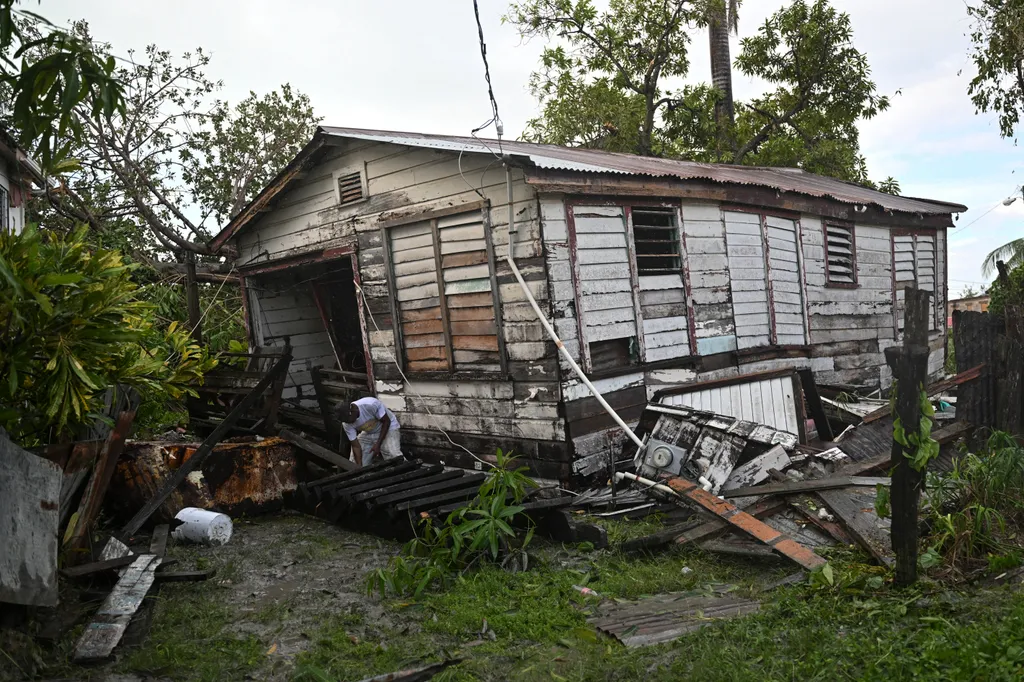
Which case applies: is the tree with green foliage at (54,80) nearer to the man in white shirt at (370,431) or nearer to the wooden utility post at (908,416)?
the wooden utility post at (908,416)

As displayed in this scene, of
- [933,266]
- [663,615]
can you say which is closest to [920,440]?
[663,615]

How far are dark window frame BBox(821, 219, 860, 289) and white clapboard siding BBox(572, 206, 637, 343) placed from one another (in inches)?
206

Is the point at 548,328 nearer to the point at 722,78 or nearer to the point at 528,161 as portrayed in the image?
the point at 528,161


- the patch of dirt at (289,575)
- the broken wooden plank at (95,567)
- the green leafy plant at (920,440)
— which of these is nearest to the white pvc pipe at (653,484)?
the patch of dirt at (289,575)

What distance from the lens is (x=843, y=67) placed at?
21453mm

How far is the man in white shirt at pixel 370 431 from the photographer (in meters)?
9.33

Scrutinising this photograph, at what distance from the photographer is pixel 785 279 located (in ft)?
38.5

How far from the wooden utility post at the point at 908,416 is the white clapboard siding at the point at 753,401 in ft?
12.8

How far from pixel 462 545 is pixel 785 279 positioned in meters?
7.75

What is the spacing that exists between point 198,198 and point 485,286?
11080mm

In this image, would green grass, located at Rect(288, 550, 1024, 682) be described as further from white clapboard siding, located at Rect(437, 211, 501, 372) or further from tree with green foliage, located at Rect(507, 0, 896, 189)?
tree with green foliage, located at Rect(507, 0, 896, 189)

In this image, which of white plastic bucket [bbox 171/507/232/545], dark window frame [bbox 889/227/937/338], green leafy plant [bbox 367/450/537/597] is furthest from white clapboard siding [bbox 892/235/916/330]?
white plastic bucket [bbox 171/507/232/545]

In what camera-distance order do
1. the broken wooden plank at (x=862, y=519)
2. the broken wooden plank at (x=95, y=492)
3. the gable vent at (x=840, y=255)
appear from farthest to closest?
the gable vent at (x=840, y=255), the broken wooden plank at (x=95, y=492), the broken wooden plank at (x=862, y=519)

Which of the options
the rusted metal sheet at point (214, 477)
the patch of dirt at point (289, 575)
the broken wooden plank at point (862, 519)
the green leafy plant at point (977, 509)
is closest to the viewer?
the green leafy plant at point (977, 509)
